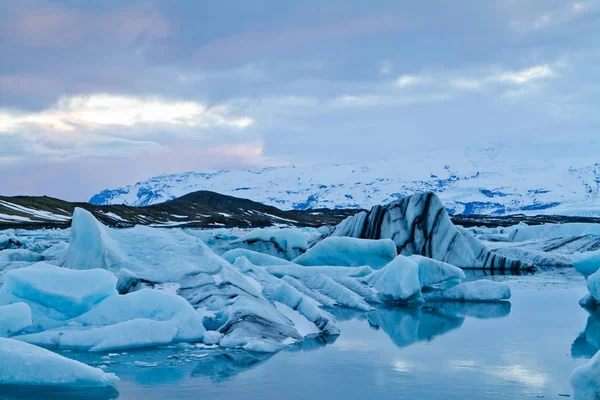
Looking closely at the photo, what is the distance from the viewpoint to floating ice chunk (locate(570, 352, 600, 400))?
5199 mm

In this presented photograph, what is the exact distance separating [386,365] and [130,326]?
297 centimetres

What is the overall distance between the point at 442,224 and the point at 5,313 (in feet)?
44.1

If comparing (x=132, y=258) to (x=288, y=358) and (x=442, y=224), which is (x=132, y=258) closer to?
(x=288, y=358)

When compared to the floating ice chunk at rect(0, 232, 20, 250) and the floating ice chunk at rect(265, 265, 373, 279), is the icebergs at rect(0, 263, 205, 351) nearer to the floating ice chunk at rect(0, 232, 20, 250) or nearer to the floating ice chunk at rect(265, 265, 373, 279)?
the floating ice chunk at rect(265, 265, 373, 279)

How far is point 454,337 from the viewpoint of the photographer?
9.35 m

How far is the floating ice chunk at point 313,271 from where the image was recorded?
14.0 m

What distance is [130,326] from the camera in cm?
797

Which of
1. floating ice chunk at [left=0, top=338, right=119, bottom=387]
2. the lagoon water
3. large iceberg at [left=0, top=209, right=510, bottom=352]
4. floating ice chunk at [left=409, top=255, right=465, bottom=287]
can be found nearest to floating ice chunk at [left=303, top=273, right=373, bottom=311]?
large iceberg at [left=0, top=209, right=510, bottom=352]

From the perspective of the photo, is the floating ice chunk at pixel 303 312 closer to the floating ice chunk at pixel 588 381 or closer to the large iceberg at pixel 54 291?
the large iceberg at pixel 54 291

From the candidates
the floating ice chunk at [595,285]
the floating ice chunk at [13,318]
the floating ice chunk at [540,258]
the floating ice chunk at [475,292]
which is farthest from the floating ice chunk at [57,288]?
the floating ice chunk at [540,258]

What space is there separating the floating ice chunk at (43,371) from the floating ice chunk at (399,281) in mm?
7310

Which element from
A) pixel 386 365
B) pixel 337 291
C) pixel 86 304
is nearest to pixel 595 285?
pixel 337 291

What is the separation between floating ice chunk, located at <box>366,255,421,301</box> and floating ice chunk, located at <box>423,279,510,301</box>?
870mm

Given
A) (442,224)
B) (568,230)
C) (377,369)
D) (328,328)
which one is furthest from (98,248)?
(568,230)
